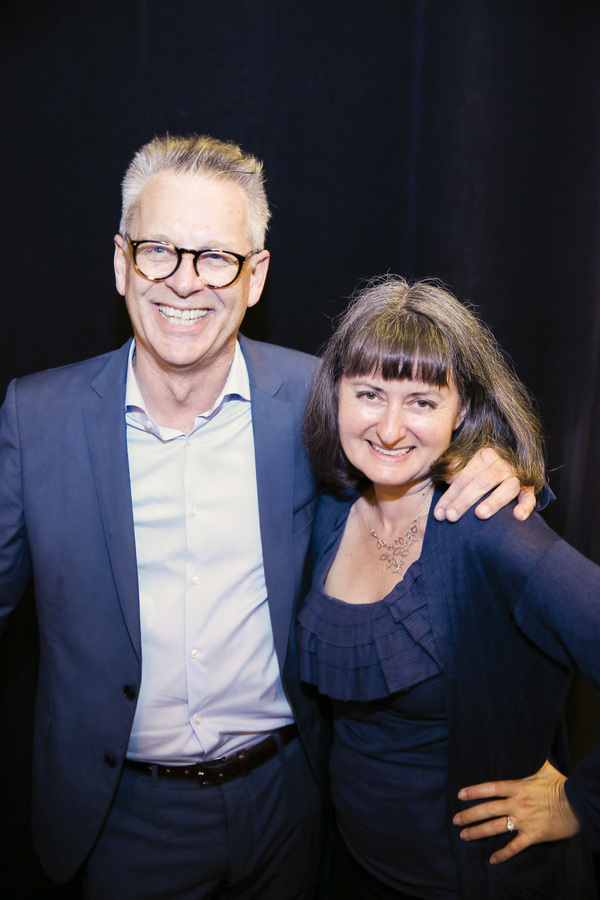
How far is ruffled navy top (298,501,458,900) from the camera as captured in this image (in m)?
1.57

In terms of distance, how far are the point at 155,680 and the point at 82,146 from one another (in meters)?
1.35

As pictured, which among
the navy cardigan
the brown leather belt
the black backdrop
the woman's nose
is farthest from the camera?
the black backdrop

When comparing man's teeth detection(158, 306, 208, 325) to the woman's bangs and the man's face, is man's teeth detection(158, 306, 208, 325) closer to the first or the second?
the man's face

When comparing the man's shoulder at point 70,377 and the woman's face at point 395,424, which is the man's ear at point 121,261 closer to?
the man's shoulder at point 70,377

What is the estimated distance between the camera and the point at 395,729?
5.32ft

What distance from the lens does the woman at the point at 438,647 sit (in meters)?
1.53

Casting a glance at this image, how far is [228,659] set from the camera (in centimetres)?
175

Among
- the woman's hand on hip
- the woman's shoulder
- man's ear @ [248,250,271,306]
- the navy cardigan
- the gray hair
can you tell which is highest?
the gray hair

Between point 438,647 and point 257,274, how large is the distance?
98cm

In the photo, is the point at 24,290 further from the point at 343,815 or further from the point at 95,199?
the point at 343,815

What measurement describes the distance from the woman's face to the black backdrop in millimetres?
748

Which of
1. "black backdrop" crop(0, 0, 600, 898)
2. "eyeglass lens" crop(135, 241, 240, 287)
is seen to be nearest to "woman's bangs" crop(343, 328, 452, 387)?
"eyeglass lens" crop(135, 241, 240, 287)

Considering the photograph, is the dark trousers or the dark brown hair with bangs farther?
the dark trousers

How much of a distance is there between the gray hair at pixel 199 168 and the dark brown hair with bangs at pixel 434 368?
35 centimetres
